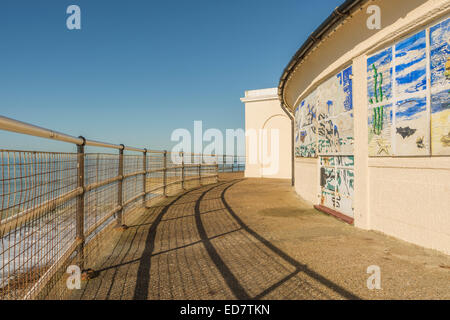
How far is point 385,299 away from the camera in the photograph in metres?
→ 2.64

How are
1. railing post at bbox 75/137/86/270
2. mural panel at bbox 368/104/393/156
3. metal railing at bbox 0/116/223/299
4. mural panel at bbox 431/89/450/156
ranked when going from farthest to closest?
mural panel at bbox 368/104/393/156
mural panel at bbox 431/89/450/156
railing post at bbox 75/137/86/270
metal railing at bbox 0/116/223/299

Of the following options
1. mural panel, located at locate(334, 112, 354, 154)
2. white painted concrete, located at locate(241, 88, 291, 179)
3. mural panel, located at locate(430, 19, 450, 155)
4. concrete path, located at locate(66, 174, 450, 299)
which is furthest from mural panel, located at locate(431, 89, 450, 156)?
white painted concrete, located at locate(241, 88, 291, 179)

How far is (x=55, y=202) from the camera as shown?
2713mm

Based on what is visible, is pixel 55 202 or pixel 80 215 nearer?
pixel 55 202

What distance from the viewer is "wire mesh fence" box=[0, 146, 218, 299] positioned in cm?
199

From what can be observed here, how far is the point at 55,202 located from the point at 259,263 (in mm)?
2498

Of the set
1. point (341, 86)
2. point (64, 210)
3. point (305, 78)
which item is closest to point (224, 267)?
point (64, 210)

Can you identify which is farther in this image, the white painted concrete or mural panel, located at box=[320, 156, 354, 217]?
the white painted concrete

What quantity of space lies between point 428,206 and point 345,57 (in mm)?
3397

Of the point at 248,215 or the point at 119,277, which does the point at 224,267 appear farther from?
the point at 248,215

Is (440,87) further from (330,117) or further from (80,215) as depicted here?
(80,215)

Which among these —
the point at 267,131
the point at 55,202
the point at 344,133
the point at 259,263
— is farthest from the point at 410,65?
the point at 267,131

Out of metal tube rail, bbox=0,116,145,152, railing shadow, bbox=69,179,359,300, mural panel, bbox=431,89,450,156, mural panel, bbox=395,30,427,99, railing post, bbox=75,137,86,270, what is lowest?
railing shadow, bbox=69,179,359,300

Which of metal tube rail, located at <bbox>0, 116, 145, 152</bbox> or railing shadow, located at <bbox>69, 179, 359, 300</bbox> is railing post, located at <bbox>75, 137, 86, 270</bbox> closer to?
metal tube rail, located at <bbox>0, 116, 145, 152</bbox>
